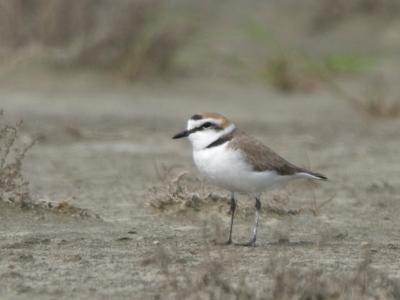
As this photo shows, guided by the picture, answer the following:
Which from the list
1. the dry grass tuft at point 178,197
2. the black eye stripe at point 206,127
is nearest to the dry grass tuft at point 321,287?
the black eye stripe at point 206,127

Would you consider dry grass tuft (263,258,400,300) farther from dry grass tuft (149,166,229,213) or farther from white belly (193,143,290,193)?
dry grass tuft (149,166,229,213)

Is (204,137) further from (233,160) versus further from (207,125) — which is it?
(233,160)

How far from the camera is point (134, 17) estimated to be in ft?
56.5

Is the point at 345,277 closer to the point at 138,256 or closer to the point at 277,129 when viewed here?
the point at 138,256

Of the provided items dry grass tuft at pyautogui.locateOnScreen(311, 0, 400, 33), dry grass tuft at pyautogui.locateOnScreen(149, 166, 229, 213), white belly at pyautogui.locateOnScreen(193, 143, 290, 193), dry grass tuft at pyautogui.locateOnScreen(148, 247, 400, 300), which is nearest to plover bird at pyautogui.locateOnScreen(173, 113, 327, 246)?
white belly at pyautogui.locateOnScreen(193, 143, 290, 193)

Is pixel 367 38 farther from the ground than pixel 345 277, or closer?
farther from the ground

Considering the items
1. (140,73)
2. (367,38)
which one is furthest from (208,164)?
(367,38)

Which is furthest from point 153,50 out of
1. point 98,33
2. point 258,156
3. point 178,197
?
point 258,156

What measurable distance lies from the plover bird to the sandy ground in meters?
0.32

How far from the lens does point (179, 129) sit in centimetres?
1381

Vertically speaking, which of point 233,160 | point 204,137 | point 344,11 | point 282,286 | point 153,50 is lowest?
point 282,286

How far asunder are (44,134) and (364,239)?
5861 millimetres

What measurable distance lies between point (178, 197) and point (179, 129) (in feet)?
17.2

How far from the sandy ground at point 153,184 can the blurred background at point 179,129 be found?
0.07 feet
